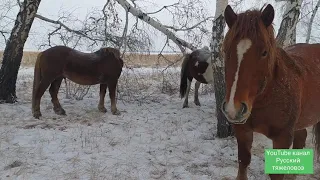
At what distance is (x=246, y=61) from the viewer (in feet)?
7.38

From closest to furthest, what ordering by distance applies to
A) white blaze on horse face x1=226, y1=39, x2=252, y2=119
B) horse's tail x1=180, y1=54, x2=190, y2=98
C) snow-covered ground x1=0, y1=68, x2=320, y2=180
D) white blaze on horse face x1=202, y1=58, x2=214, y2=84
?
1. white blaze on horse face x1=226, y1=39, x2=252, y2=119
2. snow-covered ground x1=0, y1=68, x2=320, y2=180
3. white blaze on horse face x1=202, y1=58, x2=214, y2=84
4. horse's tail x1=180, y1=54, x2=190, y2=98

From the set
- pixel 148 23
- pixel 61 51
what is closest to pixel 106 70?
pixel 61 51

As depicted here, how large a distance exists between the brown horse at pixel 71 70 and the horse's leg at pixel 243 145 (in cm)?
375

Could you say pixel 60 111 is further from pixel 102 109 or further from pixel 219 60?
pixel 219 60

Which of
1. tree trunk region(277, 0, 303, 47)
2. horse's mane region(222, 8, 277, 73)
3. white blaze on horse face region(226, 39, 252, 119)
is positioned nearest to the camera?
white blaze on horse face region(226, 39, 252, 119)

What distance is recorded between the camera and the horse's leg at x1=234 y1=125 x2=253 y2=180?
9.70 feet

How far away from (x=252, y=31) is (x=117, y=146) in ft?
9.24

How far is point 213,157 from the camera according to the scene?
4.21 meters

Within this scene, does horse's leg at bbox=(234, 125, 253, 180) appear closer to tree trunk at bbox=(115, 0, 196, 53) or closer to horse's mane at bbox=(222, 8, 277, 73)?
horse's mane at bbox=(222, 8, 277, 73)

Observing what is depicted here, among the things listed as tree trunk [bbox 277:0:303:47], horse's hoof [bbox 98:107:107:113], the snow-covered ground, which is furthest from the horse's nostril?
horse's hoof [bbox 98:107:107:113]

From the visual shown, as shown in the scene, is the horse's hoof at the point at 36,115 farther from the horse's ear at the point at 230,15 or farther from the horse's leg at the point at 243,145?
the horse's ear at the point at 230,15

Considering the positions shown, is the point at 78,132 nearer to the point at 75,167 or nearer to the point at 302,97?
the point at 75,167

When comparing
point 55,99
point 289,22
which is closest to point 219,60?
point 289,22

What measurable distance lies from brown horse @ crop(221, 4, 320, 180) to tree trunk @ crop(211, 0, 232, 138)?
1353 millimetres
